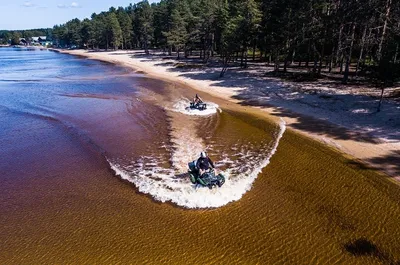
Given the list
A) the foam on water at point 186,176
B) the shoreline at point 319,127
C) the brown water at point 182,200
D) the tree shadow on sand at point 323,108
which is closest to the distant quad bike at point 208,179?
the foam on water at point 186,176

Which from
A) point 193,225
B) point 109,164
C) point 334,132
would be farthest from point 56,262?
point 334,132

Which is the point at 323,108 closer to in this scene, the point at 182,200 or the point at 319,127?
the point at 319,127

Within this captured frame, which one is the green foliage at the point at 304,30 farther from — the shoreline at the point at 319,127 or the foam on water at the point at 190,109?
the foam on water at the point at 190,109

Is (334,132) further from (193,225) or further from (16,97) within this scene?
(16,97)

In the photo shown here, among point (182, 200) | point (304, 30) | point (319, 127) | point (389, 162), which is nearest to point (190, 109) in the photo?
point (319, 127)

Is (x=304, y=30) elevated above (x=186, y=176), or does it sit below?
above

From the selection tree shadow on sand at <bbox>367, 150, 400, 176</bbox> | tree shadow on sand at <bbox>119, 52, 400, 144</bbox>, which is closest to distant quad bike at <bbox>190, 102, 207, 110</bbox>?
tree shadow on sand at <bbox>119, 52, 400, 144</bbox>

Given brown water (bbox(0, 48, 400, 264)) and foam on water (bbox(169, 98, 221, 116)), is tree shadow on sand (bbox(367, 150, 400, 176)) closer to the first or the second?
brown water (bbox(0, 48, 400, 264))
